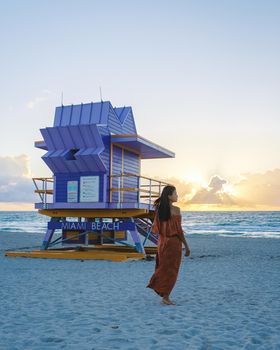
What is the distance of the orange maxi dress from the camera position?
8.43 meters

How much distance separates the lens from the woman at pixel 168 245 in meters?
8.43

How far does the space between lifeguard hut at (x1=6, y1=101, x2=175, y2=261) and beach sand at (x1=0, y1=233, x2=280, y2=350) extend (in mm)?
3796

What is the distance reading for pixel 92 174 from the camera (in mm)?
17266

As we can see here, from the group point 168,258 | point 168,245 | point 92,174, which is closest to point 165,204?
point 168,245

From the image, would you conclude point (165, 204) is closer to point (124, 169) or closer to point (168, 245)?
point (168, 245)

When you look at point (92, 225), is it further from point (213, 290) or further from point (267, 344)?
point (267, 344)

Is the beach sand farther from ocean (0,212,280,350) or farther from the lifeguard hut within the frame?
the lifeguard hut

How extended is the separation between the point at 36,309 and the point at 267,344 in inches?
157

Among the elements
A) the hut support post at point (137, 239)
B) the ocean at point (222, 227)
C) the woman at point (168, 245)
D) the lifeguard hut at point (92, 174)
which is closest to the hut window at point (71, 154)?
the lifeguard hut at point (92, 174)

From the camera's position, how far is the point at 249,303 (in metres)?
8.88

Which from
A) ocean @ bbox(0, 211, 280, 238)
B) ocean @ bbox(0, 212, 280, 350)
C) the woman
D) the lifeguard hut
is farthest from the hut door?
ocean @ bbox(0, 211, 280, 238)

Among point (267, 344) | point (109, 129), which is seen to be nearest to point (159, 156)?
point (109, 129)

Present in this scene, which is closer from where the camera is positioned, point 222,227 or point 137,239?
point 137,239

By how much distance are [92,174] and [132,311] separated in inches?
379
